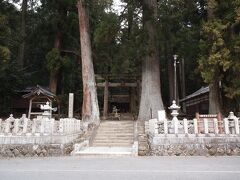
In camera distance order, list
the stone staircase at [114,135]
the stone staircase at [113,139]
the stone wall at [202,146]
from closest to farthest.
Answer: the stone wall at [202,146], the stone staircase at [113,139], the stone staircase at [114,135]

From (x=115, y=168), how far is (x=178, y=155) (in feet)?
13.0

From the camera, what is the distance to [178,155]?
1104 cm

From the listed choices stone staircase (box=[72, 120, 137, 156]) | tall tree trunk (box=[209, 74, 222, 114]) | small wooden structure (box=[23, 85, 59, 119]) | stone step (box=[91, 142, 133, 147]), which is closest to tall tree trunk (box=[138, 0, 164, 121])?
stone staircase (box=[72, 120, 137, 156])

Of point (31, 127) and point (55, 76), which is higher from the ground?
point (55, 76)

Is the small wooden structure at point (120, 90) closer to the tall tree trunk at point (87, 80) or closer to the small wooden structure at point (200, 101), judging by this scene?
the tall tree trunk at point (87, 80)

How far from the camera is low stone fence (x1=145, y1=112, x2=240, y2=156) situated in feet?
35.8

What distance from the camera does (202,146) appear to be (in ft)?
36.0

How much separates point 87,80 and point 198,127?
27.5 ft

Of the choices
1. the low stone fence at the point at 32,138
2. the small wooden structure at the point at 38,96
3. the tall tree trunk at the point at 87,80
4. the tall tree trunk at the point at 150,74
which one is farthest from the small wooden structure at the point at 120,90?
the low stone fence at the point at 32,138

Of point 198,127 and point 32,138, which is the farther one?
point 198,127

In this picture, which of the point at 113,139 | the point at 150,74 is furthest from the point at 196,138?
the point at 150,74

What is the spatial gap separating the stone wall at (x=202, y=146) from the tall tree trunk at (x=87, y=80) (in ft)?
22.4

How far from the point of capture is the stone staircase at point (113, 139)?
39.7ft

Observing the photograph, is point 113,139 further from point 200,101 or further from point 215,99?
point 200,101
